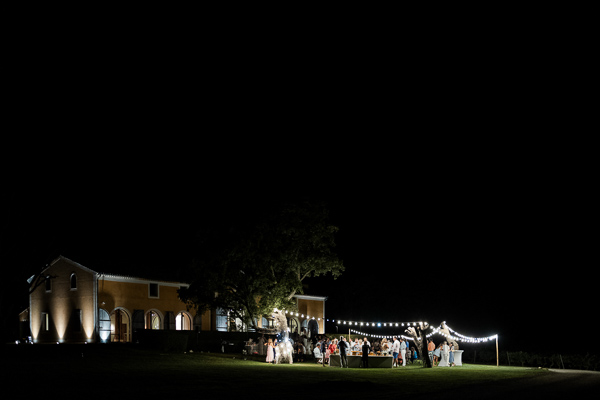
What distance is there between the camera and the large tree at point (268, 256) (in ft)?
134

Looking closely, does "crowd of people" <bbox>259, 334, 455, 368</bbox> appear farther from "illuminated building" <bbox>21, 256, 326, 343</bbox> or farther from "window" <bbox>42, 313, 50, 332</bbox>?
"window" <bbox>42, 313, 50, 332</bbox>

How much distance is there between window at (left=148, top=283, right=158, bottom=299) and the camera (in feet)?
157

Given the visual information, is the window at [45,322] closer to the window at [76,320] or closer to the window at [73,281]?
the window at [76,320]

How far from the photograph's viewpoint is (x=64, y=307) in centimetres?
4572

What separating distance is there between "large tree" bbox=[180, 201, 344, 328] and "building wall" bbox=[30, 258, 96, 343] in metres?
7.84

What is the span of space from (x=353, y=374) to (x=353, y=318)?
44184mm

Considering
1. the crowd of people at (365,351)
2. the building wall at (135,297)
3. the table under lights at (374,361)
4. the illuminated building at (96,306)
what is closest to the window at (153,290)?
the illuminated building at (96,306)

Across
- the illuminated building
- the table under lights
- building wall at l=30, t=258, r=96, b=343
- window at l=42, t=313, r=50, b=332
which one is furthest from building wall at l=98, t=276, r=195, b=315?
the table under lights

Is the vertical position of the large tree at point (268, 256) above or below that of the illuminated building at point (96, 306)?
above

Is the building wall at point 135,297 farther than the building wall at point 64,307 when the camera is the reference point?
Yes

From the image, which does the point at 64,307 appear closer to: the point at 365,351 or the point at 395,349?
the point at 395,349

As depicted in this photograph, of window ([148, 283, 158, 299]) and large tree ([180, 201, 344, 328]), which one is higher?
large tree ([180, 201, 344, 328])

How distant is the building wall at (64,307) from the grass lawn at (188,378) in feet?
33.1

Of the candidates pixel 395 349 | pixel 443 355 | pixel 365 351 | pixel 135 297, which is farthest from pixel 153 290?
pixel 443 355
